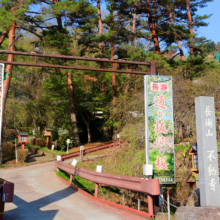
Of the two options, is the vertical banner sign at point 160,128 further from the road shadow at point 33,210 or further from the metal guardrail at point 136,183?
the road shadow at point 33,210

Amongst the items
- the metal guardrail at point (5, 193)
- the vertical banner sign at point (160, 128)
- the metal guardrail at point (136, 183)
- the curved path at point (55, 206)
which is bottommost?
the curved path at point (55, 206)

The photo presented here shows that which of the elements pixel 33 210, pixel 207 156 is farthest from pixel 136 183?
pixel 33 210

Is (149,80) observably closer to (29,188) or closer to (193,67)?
(29,188)

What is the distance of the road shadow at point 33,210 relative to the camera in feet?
22.9

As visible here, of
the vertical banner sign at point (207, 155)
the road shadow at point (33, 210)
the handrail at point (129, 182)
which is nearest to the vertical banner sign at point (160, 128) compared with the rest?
the handrail at point (129, 182)

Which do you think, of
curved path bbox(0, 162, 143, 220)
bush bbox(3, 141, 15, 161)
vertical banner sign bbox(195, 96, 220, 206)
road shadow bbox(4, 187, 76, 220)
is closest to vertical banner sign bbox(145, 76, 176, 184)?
vertical banner sign bbox(195, 96, 220, 206)

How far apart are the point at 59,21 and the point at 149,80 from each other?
20270 millimetres

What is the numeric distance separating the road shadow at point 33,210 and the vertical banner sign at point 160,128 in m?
3.26

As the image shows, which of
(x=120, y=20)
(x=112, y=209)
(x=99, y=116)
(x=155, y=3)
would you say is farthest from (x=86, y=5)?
(x=112, y=209)

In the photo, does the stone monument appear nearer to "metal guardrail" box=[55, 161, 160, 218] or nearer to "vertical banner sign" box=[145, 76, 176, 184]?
"metal guardrail" box=[55, 161, 160, 218]

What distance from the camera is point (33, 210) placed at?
25.5ft

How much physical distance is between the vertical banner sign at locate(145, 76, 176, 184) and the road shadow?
3.26 m

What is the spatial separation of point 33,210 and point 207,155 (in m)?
4.95

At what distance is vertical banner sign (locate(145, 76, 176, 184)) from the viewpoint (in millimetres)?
8477
